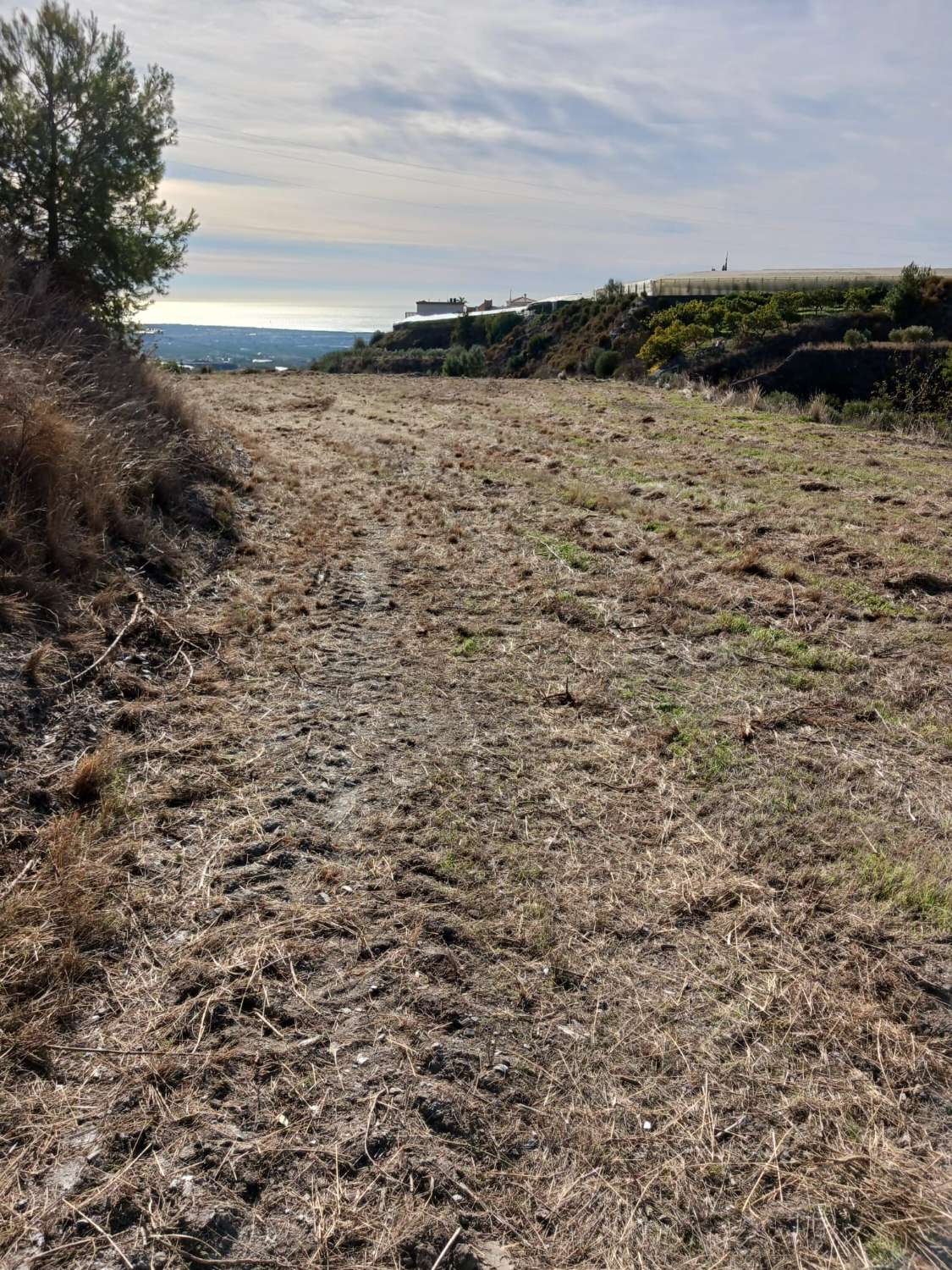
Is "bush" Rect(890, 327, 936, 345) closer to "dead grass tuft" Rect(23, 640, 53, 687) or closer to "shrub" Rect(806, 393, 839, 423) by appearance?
"shrub" Rect(806, 393, 839, 423)

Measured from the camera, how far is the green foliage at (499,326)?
Result: 8625 cm

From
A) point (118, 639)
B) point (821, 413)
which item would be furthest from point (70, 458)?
point (821, 413)

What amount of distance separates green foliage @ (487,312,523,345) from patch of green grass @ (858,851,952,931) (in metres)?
87.7

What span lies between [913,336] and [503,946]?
4561cm

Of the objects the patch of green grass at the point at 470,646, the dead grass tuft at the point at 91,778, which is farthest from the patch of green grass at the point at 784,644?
the dead grass tuft at the point at 91,778


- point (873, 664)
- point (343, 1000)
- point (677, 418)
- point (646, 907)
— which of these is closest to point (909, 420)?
point (677, 418)

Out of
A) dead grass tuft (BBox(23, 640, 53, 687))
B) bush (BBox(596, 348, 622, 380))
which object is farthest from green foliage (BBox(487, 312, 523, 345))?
dead grass tuft (BBox(23, 640, 53, 687))

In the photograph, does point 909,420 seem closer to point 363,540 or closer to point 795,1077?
point 363,540

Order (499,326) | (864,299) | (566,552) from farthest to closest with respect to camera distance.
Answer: (499,326), (864,299), (566,552)

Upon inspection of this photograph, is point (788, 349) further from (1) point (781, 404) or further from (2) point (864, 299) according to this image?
(1) point (781, 404)

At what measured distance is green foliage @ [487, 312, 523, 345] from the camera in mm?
86250

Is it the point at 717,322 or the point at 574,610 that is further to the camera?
the point at 717,322

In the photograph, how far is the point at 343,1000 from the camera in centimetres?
286

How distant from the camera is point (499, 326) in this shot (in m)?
87.5
